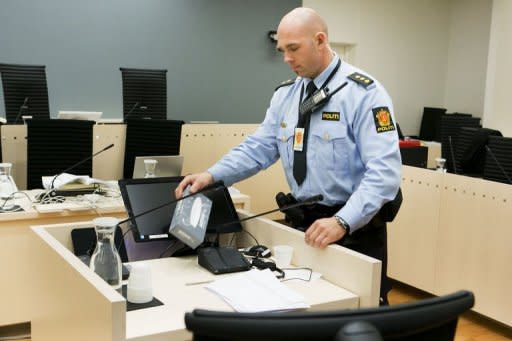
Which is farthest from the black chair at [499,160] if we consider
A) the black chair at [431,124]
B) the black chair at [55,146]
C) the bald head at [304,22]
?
the black chair at [431,124]

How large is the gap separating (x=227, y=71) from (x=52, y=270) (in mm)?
6446

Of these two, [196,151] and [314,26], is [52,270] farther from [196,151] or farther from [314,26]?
[196,151]

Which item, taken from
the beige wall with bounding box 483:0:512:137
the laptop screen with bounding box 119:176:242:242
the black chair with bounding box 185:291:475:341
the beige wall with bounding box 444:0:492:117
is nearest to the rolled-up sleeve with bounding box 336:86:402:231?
the laptop screen with bounding box 119:176:242:242

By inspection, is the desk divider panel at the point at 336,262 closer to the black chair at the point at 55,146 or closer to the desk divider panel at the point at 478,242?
the desk divider panel at the point at 478,242

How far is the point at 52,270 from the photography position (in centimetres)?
174

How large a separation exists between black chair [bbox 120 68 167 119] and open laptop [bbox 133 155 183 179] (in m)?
2.50

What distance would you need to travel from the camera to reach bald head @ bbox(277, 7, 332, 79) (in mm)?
2066

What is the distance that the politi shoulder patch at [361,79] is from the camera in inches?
80.8

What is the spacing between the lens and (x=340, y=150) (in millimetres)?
2055

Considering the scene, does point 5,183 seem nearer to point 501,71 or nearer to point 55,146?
point 55,146

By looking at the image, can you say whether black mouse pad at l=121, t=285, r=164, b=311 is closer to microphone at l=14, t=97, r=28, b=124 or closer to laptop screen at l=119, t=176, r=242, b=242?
laptop screen at l=119, t=176, r=242, b=242

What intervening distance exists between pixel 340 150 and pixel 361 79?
26 centimetres

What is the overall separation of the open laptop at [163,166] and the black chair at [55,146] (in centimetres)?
75

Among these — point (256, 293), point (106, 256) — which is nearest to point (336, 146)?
point (256, 293)
